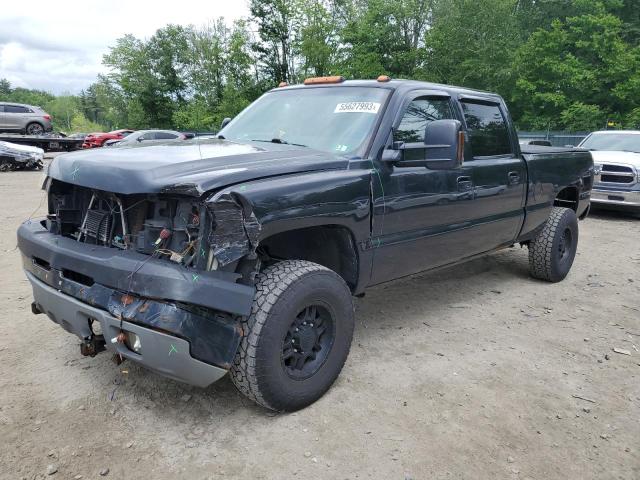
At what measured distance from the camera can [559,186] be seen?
535 cm

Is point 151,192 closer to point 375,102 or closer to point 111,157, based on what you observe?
point 111,157

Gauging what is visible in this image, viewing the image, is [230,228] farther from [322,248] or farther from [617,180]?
[617,180]

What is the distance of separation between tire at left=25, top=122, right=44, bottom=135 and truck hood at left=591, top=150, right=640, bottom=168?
2587 cm

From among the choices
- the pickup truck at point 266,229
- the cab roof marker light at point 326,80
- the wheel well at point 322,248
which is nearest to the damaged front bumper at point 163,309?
the pickup truck at point 266,229

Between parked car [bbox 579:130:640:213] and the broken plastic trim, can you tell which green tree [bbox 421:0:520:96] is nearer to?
parked car [bbox 579:130:640:213]

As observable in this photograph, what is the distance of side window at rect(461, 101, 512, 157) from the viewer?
13.9ft

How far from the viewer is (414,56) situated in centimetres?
3581

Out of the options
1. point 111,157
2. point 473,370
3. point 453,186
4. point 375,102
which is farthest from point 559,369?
point 111,157

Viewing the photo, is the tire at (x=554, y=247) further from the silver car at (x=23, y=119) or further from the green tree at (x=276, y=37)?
the green tree at (x=276, y=37)

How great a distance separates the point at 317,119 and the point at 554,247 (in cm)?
315

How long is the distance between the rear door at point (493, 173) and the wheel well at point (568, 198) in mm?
1324

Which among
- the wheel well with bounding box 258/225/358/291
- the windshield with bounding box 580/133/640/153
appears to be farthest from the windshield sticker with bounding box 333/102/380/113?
the windshield with bounding box 580/133/640/153

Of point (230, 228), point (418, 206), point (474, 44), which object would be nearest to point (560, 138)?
point (474, 44)

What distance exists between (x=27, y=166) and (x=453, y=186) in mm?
18298
